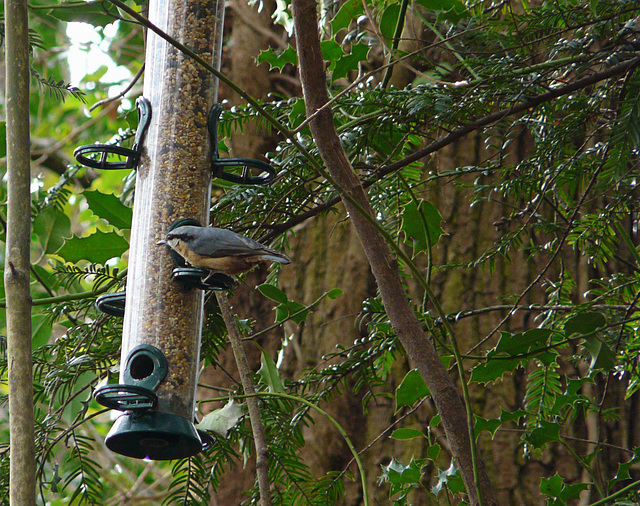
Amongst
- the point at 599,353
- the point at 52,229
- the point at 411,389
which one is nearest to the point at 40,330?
the point at 52,229

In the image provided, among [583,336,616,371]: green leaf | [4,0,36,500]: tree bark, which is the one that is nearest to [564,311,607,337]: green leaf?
[583,336,616,371]: green leaf

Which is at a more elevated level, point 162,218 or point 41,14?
point 41,14

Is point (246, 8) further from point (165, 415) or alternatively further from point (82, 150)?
point (165, 415)

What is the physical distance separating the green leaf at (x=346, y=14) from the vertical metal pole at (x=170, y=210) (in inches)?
15.3

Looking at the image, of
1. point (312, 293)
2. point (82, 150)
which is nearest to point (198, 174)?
point (82, 150)

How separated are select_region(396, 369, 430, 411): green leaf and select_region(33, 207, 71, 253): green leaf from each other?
4.16 feet

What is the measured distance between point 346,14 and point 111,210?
32.7 inches

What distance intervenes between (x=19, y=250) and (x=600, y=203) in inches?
87.4

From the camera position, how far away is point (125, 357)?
1913mm

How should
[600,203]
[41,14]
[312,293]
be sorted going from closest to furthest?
1. [41,14]
2. [600,203]
3. [312,293]

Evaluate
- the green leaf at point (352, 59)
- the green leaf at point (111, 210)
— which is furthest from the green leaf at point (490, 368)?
the green leaf at point (111, 210)

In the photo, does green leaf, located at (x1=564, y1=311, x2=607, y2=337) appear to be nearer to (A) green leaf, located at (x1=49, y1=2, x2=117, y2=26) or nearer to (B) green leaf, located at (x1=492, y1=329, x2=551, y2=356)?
(B) green leaf, located at (x1=492, y1=329, x2=551, y2=356)

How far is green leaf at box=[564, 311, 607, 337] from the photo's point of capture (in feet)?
5.30

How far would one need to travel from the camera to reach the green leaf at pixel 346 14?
198 cm
